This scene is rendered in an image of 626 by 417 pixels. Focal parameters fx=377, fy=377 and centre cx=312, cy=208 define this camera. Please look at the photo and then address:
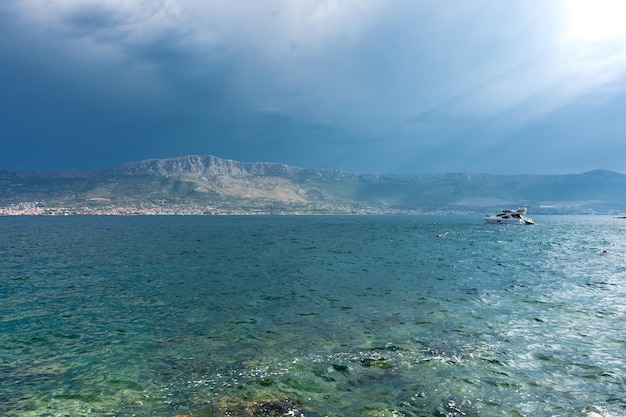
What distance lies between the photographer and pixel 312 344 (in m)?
23.5

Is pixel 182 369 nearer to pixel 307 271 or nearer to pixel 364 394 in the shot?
pixel 364 394

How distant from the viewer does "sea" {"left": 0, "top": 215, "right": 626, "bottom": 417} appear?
16078 millimetres

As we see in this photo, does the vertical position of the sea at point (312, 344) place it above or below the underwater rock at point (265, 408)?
below

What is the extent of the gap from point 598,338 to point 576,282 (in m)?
24.6

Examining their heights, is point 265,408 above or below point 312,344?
above

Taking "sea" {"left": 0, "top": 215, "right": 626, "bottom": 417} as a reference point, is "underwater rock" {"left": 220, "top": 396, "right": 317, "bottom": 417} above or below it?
above

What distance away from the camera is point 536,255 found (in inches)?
2908

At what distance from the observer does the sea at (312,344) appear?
52.7 ft

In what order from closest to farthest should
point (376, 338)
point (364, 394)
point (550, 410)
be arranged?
1. point (550, 410)
2. point (364, 394)
3. point (376, 338)

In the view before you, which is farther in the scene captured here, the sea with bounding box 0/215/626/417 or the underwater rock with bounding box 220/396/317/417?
the sea with bounding box 0/215/626/417

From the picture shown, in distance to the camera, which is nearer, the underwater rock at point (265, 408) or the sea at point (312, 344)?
the underwater rock at point (265, 408)

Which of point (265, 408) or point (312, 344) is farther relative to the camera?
point (312, 344)

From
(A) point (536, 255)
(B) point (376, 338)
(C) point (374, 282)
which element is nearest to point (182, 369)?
(B) point (376, 338)

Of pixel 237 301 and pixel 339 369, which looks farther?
pixel 237 301
